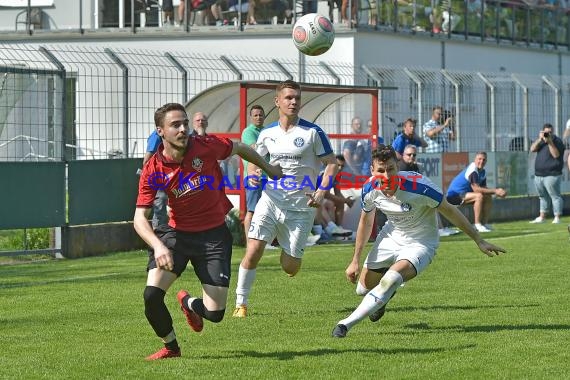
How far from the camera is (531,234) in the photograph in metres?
22.3

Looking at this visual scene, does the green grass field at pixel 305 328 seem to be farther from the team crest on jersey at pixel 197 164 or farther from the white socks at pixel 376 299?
the team crest on jersey at pixel 197 164

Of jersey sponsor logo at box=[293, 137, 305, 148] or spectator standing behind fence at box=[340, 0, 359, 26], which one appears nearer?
jersey sponsor logo at box=[293, 137, 305, 148]

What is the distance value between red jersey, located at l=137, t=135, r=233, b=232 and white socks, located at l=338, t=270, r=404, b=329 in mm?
1303

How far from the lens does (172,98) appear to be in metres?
20.7

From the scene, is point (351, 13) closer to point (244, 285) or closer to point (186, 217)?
point (244, 285)

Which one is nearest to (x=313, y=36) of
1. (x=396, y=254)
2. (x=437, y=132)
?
(x=396, y=254)

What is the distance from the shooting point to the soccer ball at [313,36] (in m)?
17.6

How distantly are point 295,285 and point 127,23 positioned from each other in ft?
54.6

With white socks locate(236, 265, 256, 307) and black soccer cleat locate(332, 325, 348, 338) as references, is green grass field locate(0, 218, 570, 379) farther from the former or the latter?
white socks locate(236, 265, 256, 307)

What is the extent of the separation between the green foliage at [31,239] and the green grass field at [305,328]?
1.63 m

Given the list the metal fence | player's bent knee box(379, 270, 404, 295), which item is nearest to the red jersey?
player's bent knee box(379, 270, 404, 295)

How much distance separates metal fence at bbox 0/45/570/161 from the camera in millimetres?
18203

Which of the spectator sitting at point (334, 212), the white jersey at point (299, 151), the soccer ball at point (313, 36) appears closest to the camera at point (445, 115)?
the spectator sitting at point (334, 212)

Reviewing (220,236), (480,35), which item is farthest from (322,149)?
(480,35)
